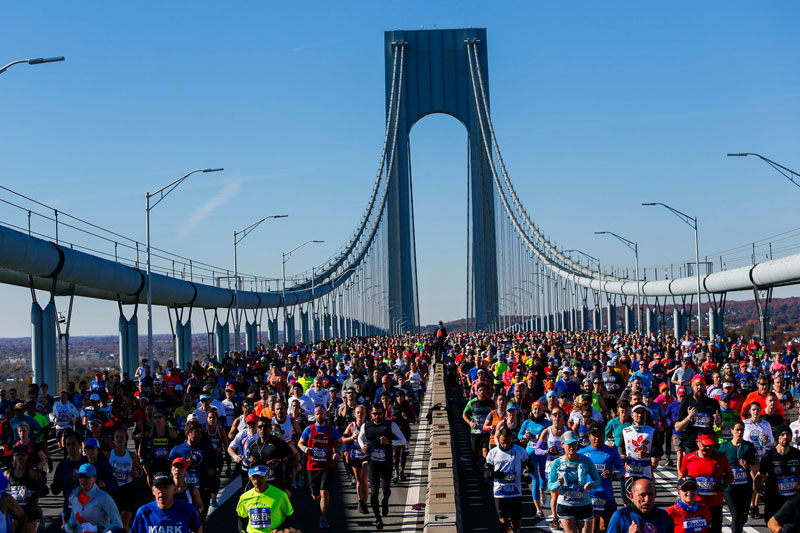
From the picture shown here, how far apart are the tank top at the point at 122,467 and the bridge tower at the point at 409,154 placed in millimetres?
98405

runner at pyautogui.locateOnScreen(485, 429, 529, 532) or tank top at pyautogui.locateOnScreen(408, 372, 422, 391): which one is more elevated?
tank top at pyautogui.locateOnScreen(408, 372, 422, 391)

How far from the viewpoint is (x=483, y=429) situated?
14.0 m

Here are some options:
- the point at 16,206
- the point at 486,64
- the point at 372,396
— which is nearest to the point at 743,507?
the point at 372,396

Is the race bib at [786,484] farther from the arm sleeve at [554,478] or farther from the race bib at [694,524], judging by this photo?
the race bib at [694,524]

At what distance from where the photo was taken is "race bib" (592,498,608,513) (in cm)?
975

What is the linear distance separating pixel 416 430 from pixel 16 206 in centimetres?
986

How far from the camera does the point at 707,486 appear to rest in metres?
9.41

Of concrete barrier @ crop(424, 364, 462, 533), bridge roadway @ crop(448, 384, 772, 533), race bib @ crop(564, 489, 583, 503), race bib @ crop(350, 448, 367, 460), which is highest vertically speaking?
race bib @ crop(350, 448, 367, 460)

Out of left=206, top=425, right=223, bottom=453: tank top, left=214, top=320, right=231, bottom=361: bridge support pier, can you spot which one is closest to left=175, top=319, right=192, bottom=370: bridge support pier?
left=214, top=320, right=231, bottom=361: bridge support pier

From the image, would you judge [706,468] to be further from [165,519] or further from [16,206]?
[16,206]

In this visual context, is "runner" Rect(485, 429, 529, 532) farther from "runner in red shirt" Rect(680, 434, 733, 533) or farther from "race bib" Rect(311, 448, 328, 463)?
"race bib" Rect(311, 448, 328, 463)

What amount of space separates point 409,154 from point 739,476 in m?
105

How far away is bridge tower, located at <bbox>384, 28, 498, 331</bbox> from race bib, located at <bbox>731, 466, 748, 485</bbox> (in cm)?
9822

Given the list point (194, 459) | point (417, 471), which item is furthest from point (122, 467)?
A: point (417, 471)
